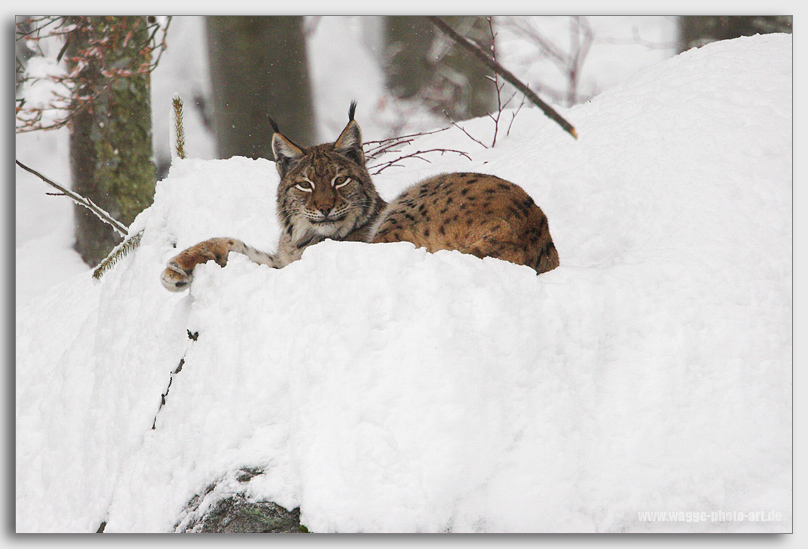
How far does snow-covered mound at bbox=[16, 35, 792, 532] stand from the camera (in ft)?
8.03

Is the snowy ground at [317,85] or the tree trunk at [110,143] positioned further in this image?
the tree trunk at [110,143]

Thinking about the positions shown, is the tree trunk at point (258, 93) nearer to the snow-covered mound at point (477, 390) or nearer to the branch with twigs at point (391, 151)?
the branch with twigs at point (391, 151)

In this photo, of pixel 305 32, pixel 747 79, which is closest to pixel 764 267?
pixel 747 79

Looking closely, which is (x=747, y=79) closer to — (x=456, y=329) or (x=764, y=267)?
(x=764, y=267)

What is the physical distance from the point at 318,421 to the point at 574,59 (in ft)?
9.25

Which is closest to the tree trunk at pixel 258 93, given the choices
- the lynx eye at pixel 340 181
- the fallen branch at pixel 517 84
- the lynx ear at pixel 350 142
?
the lynx ear at pixel 350 142

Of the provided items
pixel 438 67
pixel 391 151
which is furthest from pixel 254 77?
pixel 438 67

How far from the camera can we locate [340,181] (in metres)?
3.42

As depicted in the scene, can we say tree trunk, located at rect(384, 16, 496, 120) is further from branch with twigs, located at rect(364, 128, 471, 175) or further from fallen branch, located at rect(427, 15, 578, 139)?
fallen branch, located at rect(427, 15, 578, 139)

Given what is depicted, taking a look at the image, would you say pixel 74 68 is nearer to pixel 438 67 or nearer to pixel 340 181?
pixel 340 181

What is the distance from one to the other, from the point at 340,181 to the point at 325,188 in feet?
0.33

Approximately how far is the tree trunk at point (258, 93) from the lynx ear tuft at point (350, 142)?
911 mm

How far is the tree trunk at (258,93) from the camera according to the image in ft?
13.9

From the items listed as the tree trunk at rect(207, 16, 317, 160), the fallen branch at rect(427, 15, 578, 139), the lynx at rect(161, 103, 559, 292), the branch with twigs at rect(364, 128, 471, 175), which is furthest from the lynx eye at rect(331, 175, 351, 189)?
the fallen branch at rect(427, 15, 578, 139)
